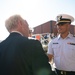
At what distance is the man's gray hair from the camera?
5.87ft

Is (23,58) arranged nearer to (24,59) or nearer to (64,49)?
(24,59)

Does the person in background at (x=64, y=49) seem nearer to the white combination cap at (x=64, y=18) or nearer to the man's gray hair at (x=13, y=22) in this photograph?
the white combination cap at (x=64, y=18)

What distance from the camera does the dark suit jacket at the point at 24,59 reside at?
161 cm

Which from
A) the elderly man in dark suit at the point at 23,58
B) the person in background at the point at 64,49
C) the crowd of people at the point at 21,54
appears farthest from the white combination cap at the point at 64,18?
the elderly man in dark suit at the point at 23,58

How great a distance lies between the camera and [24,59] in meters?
1.62

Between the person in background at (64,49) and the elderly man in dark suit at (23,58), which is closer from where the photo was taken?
the elderly man in dark suit at (23,58)

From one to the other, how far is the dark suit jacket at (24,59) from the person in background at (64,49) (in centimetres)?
113

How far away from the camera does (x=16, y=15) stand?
1849mm

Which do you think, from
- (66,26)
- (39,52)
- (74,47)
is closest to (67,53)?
(74,47)

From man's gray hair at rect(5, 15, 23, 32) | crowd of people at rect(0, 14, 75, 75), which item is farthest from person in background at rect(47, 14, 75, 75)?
man's gray hair at rect(5, 15, 23, 32)

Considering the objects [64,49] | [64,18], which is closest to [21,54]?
[64,49]

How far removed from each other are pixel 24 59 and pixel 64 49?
133cm

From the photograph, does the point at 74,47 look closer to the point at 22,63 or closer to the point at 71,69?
the point at 71,69

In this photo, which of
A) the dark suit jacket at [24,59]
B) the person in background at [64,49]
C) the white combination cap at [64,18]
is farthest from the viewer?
the white combination cap at [64,18]
